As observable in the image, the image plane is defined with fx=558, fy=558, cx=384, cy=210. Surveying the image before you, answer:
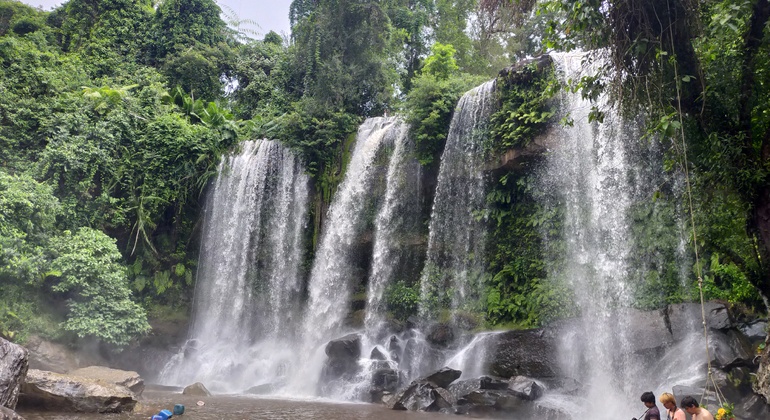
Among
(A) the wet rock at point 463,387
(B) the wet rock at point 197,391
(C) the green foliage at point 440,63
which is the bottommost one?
(B) the wet rock at point 197,391

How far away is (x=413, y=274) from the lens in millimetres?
15266

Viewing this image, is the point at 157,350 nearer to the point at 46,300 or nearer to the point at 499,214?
the point at 46,300

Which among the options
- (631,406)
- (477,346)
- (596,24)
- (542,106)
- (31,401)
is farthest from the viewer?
(542,106)

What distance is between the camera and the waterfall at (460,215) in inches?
560

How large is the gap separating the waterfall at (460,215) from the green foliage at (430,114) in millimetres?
398

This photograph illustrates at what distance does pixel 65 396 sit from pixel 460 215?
967cm

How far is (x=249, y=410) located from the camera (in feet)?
32.7

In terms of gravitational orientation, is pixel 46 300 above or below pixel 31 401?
above

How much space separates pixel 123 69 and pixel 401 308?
16314 mm

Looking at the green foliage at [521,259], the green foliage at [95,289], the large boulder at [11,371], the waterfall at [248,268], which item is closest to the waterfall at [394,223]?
the green foliage at [521,259]

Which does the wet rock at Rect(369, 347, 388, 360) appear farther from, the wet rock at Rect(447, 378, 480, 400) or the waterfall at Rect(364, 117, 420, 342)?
the wet rock at Rect(447, 378, 480, 400)

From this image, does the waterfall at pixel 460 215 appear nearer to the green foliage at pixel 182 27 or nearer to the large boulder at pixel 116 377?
the large boulder at pixel 116 377

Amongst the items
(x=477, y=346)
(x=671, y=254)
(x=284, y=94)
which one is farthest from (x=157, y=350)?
(x=671, y=254)

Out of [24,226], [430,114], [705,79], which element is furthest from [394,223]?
[705,79]
